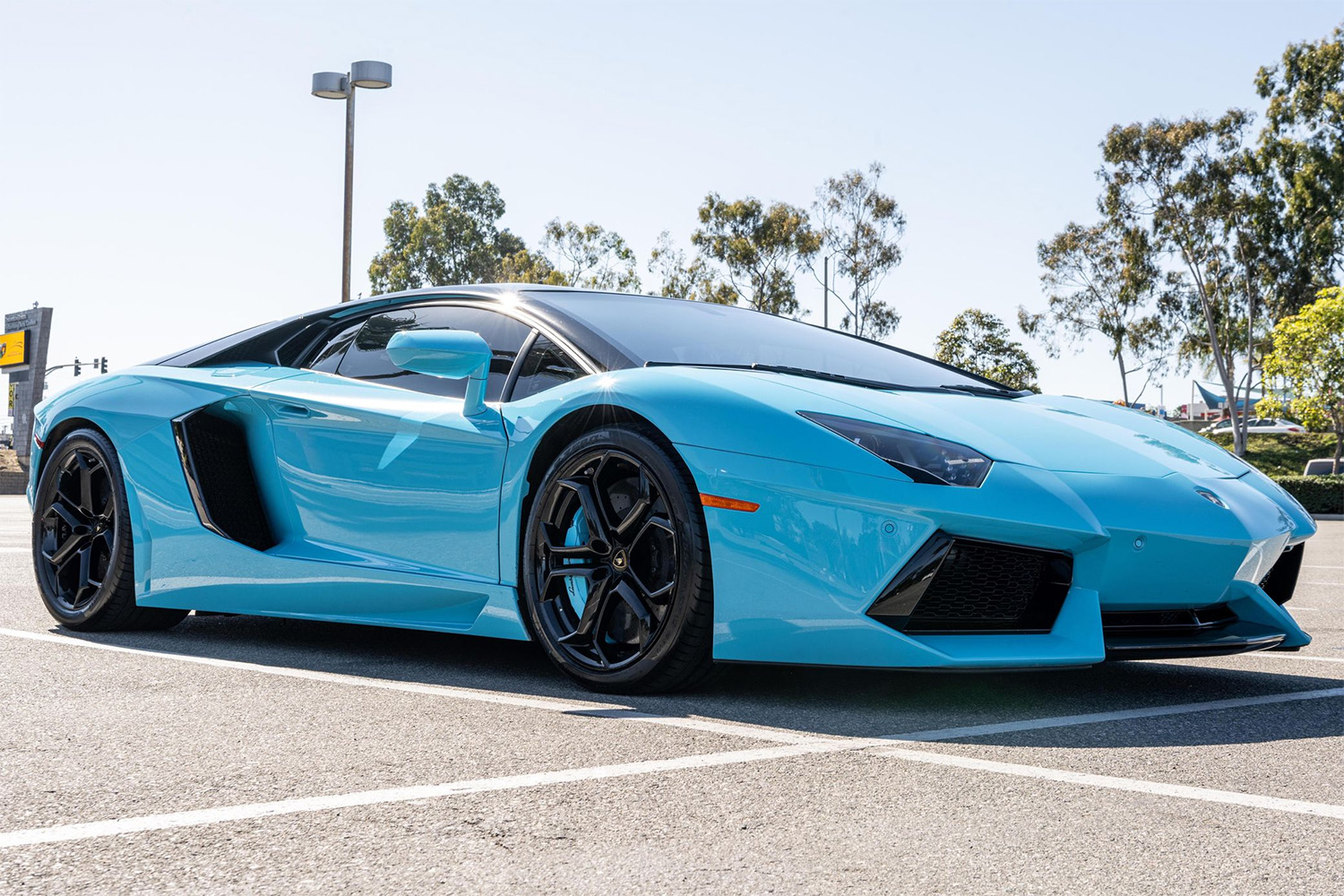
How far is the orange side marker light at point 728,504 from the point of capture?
130 inches

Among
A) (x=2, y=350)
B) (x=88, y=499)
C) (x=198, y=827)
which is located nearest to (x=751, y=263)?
(x=2, y=350)

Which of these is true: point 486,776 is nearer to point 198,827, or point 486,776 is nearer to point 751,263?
point 198,827

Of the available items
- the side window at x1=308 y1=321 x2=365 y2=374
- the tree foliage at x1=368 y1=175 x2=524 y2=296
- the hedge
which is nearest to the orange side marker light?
the side window at x1=308 y1=321 x2=365 y2=374

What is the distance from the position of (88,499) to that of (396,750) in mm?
2716

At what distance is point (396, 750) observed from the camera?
2.83 meters

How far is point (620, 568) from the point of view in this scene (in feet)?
11.5

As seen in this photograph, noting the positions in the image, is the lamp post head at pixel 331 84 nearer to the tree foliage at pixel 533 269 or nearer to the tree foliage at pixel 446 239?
the tree foliage at pixel 533 269

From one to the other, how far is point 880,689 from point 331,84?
1637 centimetres

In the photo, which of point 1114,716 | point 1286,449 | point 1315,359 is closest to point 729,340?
point 1114,716

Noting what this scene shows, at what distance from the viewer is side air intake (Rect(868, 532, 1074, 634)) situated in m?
3.15

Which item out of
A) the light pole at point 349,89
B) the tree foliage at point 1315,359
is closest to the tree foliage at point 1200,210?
the tree foliage at point 1315,359

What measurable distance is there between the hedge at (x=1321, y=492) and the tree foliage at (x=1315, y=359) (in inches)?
461

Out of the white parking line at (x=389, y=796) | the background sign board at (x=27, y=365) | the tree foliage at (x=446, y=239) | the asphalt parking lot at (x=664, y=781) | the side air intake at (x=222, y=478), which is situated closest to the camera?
the asphalt parking lot at (x=664, y=781)

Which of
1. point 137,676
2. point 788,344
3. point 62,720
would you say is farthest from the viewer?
point 788,344
